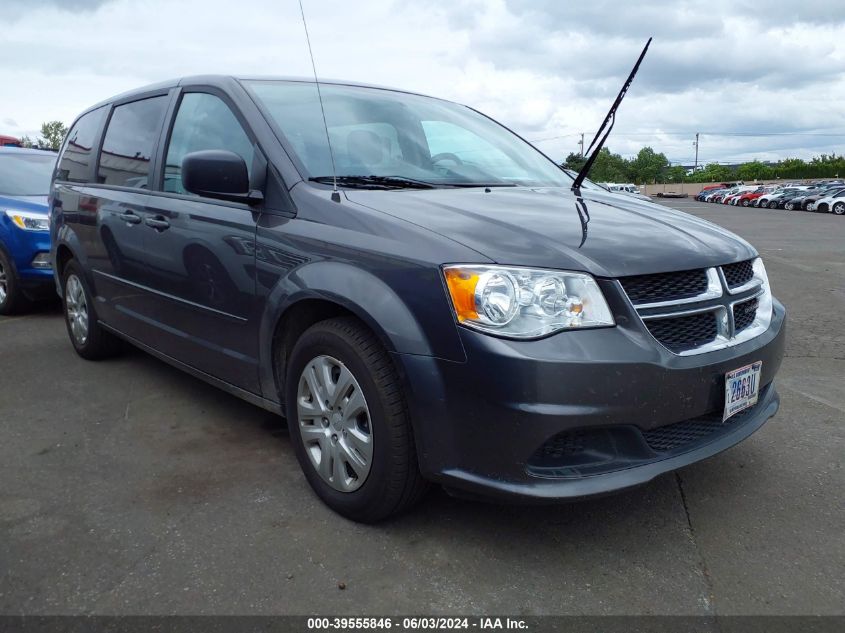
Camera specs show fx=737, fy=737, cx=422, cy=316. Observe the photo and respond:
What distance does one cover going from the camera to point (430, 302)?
7.55 ft

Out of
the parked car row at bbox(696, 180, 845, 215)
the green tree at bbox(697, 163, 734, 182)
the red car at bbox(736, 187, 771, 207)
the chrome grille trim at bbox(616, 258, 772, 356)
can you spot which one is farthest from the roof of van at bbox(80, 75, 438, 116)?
the green tree at bbox(697, 163, 734, 182)

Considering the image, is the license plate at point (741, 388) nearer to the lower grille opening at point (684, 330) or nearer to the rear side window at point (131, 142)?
the lower grille opening at point (684, 330)

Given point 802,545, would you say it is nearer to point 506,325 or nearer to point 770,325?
point 770,325

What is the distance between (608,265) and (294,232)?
3.93 ft

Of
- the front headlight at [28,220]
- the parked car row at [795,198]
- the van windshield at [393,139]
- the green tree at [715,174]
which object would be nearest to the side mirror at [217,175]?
the van windshield at [393,139]

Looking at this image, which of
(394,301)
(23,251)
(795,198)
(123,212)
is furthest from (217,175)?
(795,198)

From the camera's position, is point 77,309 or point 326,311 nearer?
point 326,311

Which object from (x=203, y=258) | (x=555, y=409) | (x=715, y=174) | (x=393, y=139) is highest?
(x=393, y=139)

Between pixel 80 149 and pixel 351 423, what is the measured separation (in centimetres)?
347

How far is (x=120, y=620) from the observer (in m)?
2.16

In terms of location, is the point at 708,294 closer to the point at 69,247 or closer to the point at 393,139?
the point at 393,139

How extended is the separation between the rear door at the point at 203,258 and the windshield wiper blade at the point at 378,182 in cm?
35

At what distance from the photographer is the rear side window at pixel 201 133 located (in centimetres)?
323

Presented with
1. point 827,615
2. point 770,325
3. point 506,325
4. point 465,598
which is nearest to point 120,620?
point 465,598
